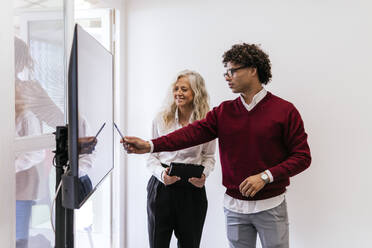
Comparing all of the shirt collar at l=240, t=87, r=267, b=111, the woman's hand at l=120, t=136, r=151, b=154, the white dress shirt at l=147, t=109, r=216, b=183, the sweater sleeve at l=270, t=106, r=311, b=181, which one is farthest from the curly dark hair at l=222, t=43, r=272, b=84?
the woman's hand at l=120, t=136, r=151, b=154

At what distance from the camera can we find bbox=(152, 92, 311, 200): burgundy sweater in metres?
1.54

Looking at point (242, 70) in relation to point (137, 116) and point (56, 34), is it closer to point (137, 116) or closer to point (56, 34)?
point (56, 34)

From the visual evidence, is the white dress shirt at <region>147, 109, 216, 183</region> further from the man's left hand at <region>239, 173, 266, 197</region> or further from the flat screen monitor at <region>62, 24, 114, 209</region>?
the flat screen monitor at <region>62, 24, 114, 209</region>

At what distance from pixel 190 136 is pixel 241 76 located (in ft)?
1.39

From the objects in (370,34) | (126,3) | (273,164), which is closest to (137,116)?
(126,3)

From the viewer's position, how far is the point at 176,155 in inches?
75.6

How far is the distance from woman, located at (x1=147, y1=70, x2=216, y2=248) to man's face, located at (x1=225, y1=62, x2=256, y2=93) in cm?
34

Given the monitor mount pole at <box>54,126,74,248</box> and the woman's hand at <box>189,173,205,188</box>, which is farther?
the woman's hand at <box>189,173,205,188</box>

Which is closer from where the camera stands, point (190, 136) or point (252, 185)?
point (252, 185)

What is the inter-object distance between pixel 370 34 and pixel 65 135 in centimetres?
199

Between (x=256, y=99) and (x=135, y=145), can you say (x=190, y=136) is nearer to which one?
(x=135, y=145)

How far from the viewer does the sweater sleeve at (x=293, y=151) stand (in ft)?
4.96

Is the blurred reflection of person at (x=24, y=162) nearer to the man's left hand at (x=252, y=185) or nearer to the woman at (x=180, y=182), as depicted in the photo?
the woman at (x=180, y=182)

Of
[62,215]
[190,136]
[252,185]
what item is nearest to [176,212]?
[190,136]
